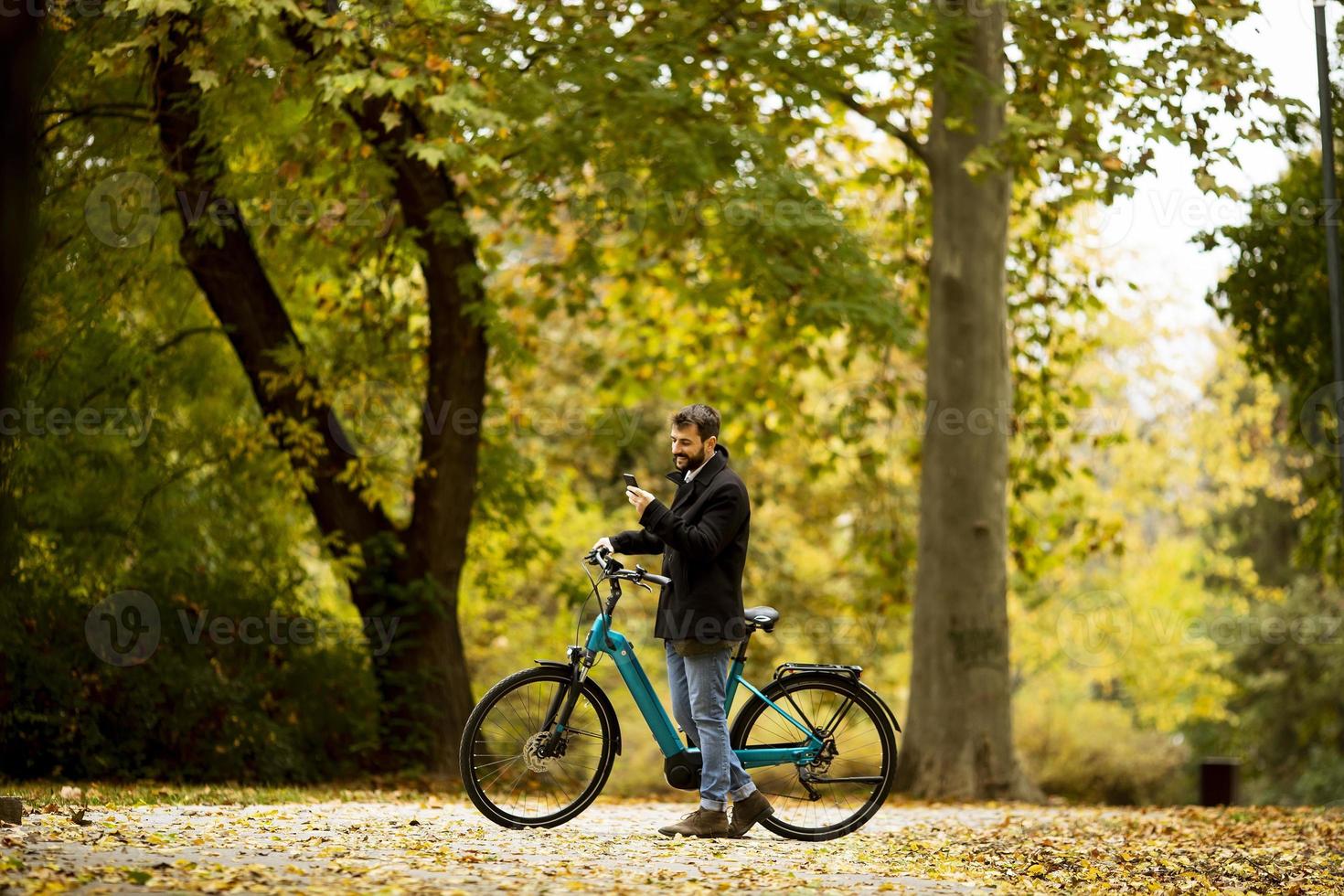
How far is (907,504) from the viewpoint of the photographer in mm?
24094

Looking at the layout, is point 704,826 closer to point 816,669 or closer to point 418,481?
Result: point 816,669

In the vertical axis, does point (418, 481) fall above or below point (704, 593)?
above

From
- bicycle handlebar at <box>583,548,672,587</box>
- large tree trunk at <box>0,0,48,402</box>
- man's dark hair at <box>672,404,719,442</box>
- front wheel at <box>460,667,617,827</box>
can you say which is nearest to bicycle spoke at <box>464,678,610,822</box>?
front wheel at <box>460,667,617,827</box>

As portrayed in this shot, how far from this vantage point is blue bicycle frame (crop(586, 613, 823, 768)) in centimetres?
752

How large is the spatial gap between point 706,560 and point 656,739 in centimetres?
104

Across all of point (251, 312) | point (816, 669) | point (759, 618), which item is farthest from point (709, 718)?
point (251, 312)

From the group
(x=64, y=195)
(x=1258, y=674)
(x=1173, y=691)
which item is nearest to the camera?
(x=64, y=195)

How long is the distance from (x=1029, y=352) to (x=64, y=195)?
10.5 metres

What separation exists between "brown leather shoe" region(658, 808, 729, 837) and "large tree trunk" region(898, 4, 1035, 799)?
21.1ft

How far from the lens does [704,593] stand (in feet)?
23.6

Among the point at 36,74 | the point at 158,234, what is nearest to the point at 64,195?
the point at 158,234

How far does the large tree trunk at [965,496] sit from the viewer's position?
13.6 m

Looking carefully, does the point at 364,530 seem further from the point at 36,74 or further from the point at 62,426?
the point at 36,74

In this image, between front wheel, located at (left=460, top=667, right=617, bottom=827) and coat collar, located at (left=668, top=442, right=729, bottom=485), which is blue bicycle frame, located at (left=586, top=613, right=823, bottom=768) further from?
coat collar, located at (left=668, top=442, right=729, bottom=485)
